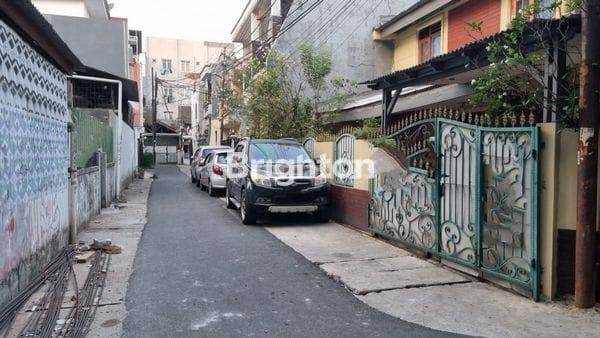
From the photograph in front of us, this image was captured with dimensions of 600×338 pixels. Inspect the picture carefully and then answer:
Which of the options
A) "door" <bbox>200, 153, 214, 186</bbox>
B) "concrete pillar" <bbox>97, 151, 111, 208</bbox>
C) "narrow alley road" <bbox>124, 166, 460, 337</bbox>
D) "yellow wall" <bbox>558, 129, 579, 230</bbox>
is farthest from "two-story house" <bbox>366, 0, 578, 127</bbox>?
"concrete pillar" <bbox>97, 151, 111, 208</bbox>

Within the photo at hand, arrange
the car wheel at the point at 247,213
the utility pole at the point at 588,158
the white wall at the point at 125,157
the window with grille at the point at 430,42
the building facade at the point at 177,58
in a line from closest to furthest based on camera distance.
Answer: the utility pole at the point at 588,158 → the car wheel at the point at 247,213 → the window with grille at the point at 430,42 → the white wall at the point at 125,157 → the building facade at the point at 177,58

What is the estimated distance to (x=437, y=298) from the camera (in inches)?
205

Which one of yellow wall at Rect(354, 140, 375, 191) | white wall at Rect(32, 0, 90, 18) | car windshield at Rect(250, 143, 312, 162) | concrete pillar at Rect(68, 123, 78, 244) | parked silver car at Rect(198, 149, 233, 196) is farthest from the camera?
white wall at Rect(32, 0, 90, 18)

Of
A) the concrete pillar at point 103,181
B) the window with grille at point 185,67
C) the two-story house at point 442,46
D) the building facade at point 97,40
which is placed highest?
the window with grille at point 185,67

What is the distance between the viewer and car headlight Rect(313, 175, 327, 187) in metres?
9.88

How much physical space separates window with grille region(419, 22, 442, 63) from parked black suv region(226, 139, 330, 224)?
6.54m

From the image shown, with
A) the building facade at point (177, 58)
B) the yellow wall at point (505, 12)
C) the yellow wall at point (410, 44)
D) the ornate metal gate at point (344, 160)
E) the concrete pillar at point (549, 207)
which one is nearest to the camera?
the concrete pillar at point (549, 207)

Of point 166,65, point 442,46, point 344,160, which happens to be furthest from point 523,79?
point 166,65

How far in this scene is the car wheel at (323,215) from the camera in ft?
32.9

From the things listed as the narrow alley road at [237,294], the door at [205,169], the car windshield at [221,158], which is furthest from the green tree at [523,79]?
the door at [205,169]

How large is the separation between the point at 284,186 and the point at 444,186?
394 centimetres

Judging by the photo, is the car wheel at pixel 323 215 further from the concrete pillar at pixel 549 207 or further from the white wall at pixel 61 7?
the white wall at pixel 61 7

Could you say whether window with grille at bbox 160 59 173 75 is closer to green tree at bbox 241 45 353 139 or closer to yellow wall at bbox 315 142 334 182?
green tree at bbox 241 45 353 139

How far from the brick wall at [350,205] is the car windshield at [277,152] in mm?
1039
